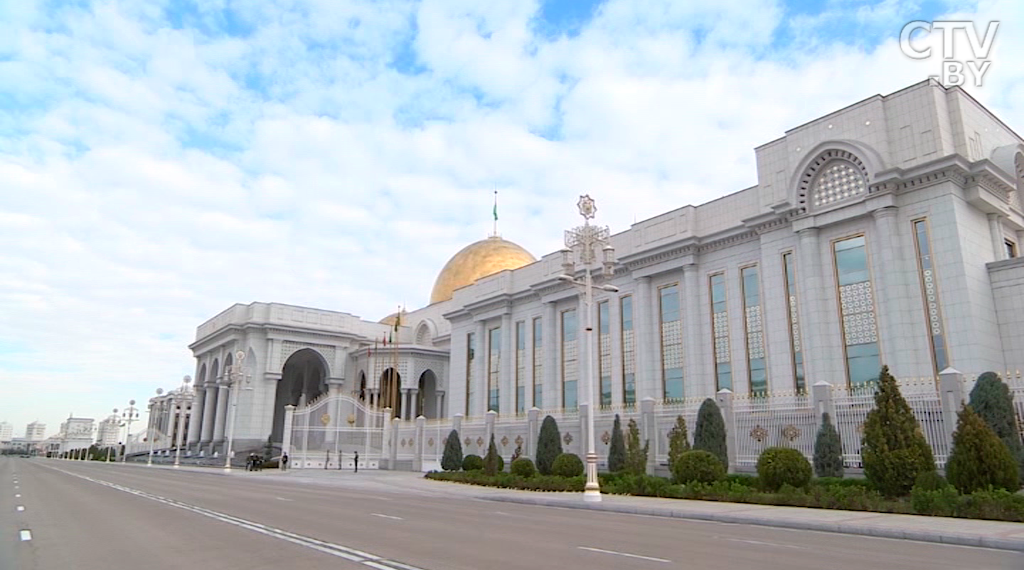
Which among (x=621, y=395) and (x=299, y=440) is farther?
(x=299, y=440)

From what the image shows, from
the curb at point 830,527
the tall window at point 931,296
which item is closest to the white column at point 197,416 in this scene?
the curb at point 830,527

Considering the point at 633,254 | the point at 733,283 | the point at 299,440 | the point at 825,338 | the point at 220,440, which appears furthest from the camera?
the point at 220,440

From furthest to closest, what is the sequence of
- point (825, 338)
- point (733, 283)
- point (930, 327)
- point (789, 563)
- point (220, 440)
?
1. point (220, 440)
2. point (733, 283)
3. point (825, 338)
4. point (930, 327)
5. point (789, 563)

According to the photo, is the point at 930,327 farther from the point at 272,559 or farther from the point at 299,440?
the point at 299,440

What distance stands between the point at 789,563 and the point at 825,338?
19.7 metres

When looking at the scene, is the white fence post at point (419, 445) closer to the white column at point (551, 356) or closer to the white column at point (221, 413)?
the white column at point (551, 356)

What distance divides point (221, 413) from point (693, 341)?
4336 centimetres

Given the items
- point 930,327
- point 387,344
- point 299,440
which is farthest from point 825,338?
point 387,344

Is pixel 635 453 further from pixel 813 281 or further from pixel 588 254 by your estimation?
pixel 813 281

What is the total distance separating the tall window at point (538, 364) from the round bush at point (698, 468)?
20624 millimetres

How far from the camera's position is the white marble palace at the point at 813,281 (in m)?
23.9

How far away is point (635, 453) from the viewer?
80.9ft

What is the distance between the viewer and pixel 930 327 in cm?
2372

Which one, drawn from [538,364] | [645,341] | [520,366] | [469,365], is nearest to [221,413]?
[469,365]
